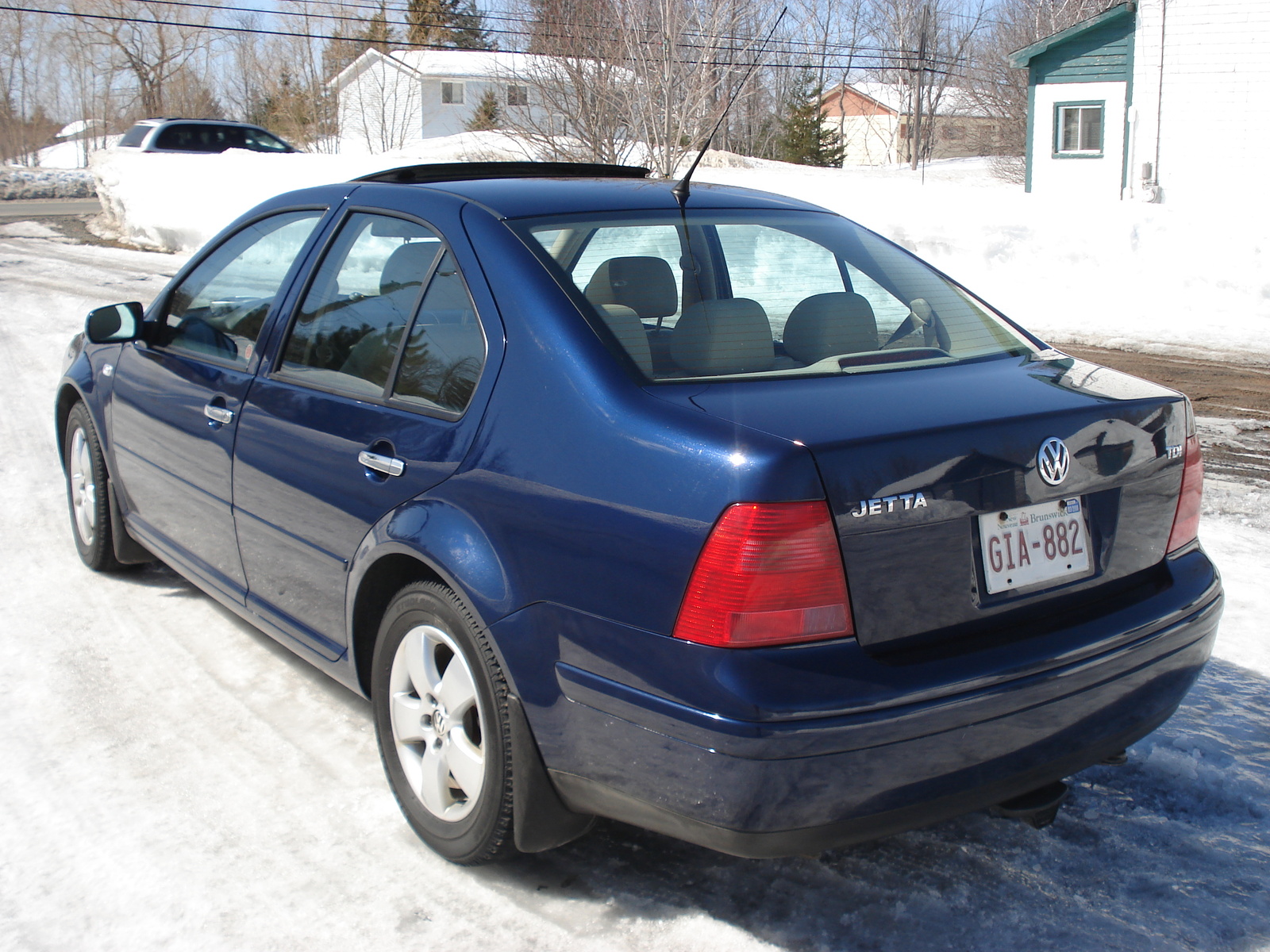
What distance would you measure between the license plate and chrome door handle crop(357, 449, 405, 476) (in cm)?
133

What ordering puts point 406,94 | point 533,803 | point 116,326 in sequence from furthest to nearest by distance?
point 406,94 → point 116,326 → point 533,803

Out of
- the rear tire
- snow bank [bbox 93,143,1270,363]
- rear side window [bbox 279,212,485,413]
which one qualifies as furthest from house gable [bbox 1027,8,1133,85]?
rear side window [bbox 279,212,485,413]

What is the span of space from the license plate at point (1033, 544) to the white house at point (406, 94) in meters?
35.8

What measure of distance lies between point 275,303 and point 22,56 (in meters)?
59.0

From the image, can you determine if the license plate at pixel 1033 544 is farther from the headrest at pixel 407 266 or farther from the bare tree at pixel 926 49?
the bare tree at pixel 926 49

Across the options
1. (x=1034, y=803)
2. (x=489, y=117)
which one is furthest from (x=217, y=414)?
(x=489, y=117)

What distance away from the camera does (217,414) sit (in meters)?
3.55

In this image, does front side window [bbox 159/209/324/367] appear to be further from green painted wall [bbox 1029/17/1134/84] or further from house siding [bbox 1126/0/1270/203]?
green painted wall [bbox 1029/17/1134/84]

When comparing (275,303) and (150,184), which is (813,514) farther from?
(150,184)

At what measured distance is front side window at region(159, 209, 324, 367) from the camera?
11.8 feet

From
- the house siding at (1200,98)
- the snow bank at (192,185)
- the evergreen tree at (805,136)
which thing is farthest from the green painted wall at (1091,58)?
the evergreen tree at (805,136)

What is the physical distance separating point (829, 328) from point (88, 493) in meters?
3.28

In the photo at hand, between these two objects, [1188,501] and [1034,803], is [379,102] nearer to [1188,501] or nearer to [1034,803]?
[1188,501]

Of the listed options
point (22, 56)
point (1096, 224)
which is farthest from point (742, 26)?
point (22, 56)
